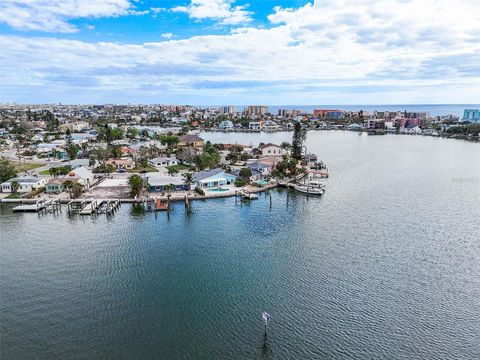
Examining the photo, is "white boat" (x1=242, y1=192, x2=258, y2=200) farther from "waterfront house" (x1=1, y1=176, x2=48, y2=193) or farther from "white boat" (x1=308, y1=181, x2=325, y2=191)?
"waterfront house" (x1=1, y1=176, x2=48, y2=193)

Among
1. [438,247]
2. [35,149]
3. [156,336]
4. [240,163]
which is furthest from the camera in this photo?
[35,149]

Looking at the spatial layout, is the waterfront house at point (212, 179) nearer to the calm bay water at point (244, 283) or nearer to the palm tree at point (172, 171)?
the palm tree at point (172, 171)

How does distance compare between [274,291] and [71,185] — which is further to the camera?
[71,185]

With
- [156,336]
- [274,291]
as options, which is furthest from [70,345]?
[274,291]

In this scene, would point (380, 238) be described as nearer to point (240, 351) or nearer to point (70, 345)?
point (240, 351)

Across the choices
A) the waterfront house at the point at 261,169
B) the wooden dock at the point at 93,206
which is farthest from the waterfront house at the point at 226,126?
the wooden dock at the point at 93,206

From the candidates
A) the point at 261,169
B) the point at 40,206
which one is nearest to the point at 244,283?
the point at 40,206

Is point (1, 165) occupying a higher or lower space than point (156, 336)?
higher
